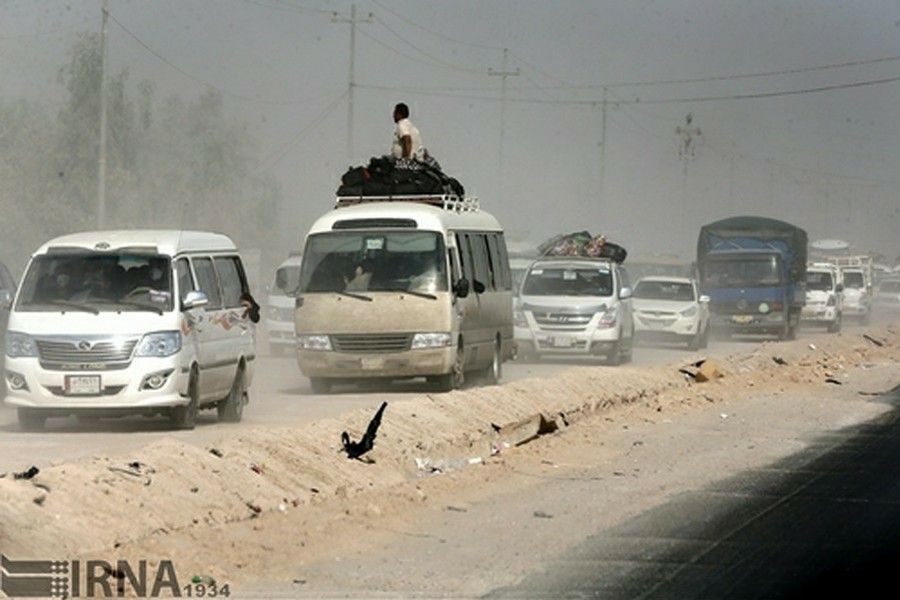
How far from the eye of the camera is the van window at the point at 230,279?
2114 centimetres

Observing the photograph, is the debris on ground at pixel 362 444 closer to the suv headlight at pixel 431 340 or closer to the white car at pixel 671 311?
the suv headlight at pixel 431 340

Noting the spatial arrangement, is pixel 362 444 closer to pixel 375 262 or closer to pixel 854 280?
pixel 375 262

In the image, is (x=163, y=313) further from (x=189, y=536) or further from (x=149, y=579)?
(x=149, y=579)

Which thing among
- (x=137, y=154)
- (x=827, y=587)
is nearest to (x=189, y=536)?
(x=827, y=587)

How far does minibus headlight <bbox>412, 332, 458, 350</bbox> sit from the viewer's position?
24.8 m

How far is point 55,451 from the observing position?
1694 centimetres

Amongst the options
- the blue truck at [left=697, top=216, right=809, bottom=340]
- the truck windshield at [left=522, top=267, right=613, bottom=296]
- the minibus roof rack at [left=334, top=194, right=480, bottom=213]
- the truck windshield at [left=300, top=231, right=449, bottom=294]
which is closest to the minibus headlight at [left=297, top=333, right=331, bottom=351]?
the truck windshield at [left=300, top=231, right=449, bottom=294]

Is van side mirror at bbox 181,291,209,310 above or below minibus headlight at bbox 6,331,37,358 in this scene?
above

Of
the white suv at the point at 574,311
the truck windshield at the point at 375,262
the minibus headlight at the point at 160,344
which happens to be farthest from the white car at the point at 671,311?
the minibus headlight at the point at 160,344

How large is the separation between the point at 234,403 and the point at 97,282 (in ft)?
7.81

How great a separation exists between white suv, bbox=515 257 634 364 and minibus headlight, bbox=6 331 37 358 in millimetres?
17705

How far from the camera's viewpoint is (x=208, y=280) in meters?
20.7

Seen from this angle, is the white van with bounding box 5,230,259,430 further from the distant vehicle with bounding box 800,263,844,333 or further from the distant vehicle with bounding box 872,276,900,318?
the distant vehicle with bounding box 872,276,900,318

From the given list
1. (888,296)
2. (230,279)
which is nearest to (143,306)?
(230,279)
